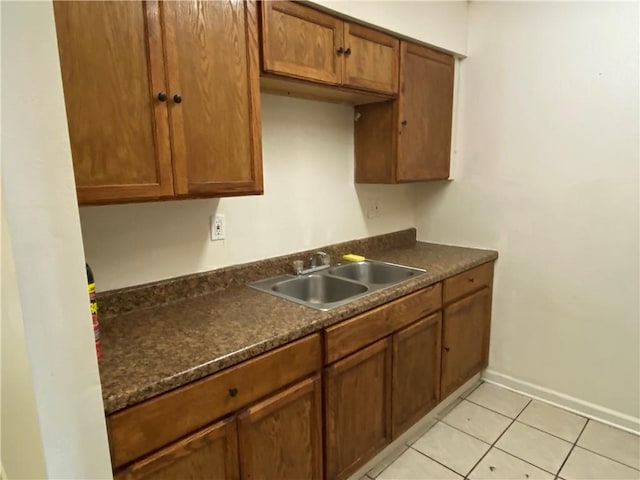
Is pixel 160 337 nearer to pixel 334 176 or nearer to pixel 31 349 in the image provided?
pixel 31 349

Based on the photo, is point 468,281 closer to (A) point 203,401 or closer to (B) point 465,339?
(B) point 465,339

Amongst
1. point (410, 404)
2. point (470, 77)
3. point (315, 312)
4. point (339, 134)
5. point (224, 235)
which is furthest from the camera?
point (470, 77)

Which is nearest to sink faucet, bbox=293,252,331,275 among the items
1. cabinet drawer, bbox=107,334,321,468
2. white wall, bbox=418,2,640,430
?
cabinet drawer, bbox=107,334,321,468

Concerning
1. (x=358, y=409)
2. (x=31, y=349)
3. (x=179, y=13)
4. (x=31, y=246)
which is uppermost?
(x=179, y=13)

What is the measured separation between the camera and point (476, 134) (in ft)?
8.19

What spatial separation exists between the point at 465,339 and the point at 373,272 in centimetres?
71

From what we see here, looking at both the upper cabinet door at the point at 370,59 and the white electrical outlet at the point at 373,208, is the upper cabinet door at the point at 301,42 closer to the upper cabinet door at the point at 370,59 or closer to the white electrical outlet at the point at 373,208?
the upper cabinet door at the point at 370,59

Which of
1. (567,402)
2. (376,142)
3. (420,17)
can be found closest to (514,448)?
(567,402)

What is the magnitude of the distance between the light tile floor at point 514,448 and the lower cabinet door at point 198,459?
→ 0.90 m

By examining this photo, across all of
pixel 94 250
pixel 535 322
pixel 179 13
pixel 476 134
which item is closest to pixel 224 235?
pixel 94 250

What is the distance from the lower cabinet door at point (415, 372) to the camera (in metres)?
1.85

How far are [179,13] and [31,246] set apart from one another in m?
0.98

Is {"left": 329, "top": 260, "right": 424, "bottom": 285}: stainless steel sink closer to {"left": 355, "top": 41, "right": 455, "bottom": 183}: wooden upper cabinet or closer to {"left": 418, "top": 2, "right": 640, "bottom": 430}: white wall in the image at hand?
A: {"left": 355, "top": 41, "right": 455, "bottom": 183}: wooden upper cabinet

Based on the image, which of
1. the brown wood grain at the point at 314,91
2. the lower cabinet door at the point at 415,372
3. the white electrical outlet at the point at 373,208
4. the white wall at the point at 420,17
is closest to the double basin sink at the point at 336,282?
the lower cabinet door at the point at 415,372
